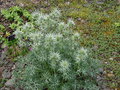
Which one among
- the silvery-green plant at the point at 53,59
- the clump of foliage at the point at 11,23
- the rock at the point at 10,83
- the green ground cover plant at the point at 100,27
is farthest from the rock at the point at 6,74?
the green ground cover plant at the point at 100,27

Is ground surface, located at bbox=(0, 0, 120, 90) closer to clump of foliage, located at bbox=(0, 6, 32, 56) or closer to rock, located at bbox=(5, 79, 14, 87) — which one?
rock, located at bbox=(5, 79, 14, 87)

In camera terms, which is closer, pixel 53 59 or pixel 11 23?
pixel 53 59

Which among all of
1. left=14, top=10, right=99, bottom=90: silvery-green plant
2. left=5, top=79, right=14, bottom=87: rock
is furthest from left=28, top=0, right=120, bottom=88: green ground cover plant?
left=5, top=79, right=14, bottom=87: rock

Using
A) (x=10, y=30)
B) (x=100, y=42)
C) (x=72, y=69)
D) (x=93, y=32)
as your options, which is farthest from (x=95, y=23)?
(x=72, y=69)

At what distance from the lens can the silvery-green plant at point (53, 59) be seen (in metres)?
4.08

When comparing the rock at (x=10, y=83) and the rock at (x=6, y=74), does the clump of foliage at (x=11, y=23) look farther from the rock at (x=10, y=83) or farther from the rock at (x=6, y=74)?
the rock at (x=10, y=83)

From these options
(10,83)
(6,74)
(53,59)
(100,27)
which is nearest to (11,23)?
(6,74)

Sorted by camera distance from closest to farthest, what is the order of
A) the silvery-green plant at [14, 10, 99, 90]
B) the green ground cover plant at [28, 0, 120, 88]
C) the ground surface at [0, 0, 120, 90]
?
1. the silvery-green plant at [14, 10, 99, 90]
2. the ground surface at [0, 0, 120, 90]
3. the green ground cover plant at [28, 0, 120, 88]

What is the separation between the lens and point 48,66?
4434 mm

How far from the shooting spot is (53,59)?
3922 millimetres

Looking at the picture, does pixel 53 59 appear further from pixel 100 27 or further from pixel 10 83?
pixel 100 27

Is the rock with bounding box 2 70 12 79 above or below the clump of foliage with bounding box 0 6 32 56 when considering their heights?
below

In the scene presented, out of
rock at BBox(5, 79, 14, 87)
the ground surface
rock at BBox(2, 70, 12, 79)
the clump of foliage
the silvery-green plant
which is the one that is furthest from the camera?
the clump of foliage

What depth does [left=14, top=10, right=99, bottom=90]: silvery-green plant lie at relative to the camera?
4.08 m
